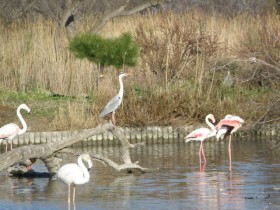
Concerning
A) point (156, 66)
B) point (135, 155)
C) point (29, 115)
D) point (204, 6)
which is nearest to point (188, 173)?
point (135, 155)

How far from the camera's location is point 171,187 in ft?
45.5

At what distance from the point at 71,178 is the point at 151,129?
7.74 m

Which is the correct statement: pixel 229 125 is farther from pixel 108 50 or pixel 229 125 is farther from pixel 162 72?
pixel 162 72

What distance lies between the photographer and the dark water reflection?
1250cm

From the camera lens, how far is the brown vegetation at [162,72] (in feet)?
66.8

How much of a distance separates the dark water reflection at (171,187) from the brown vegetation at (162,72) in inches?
97.0

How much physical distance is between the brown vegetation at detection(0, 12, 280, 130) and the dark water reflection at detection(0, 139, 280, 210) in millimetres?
2465

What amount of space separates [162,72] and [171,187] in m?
9.36

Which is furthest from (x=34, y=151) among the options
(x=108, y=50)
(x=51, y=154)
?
(x=108, y=50)

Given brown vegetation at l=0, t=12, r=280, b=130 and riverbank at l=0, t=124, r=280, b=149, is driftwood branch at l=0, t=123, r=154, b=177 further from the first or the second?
brown vegetation at l=0, t=12, r=280, b=130

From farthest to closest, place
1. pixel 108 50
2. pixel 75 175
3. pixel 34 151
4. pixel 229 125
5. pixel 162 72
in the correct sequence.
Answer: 1. pixel 162 72
2. pixel 108 50
3. pixel 229 125
4. pixel 34 151
5. pixel 75 175

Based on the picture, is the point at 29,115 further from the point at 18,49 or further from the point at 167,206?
the point at 167,206

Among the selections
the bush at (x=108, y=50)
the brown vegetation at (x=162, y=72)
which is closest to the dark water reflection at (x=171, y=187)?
the brown vegetation at (x=162, y=72)

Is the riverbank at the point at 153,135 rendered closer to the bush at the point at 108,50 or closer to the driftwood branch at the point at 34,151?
the bush at the point at 108,50
